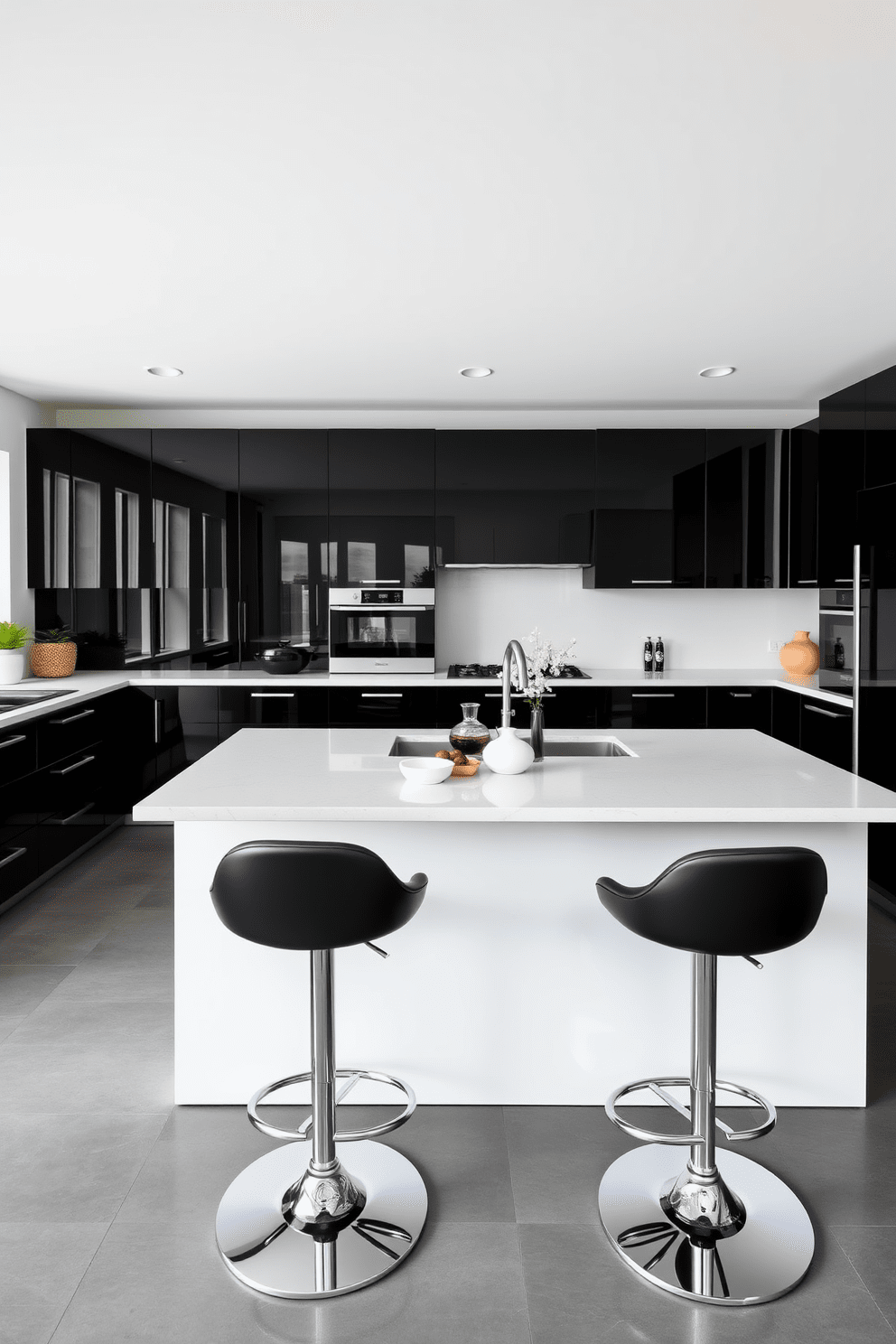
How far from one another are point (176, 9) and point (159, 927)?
10.5 ft

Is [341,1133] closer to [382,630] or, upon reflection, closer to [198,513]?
[382,630]

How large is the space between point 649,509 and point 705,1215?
4203mm

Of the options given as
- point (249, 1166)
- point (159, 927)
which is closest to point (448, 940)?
point (249, 1166)

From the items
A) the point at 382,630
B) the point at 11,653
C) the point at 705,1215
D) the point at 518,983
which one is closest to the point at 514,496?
the point at 382,630

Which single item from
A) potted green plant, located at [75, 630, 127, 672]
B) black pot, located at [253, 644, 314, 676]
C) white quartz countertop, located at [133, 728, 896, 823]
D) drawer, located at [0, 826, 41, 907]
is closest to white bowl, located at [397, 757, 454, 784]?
white quartz countertop, located at [133, 728, 896, 823]

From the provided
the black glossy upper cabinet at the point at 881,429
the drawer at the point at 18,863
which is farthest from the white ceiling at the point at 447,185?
the drawer at the point at 18,863

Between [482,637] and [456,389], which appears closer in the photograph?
[456,389]

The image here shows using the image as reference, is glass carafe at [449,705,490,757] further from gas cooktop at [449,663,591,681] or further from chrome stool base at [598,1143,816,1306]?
gas cooktop at [449,663,591,681]

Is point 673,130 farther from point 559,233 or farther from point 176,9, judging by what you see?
point 176,9

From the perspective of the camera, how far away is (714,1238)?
193cm

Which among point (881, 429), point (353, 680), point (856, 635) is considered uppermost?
point (881, 429)

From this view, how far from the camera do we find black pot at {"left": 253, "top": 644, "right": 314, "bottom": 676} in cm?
545

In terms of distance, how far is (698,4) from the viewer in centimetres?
176

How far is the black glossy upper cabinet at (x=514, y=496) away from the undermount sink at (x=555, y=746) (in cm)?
245
